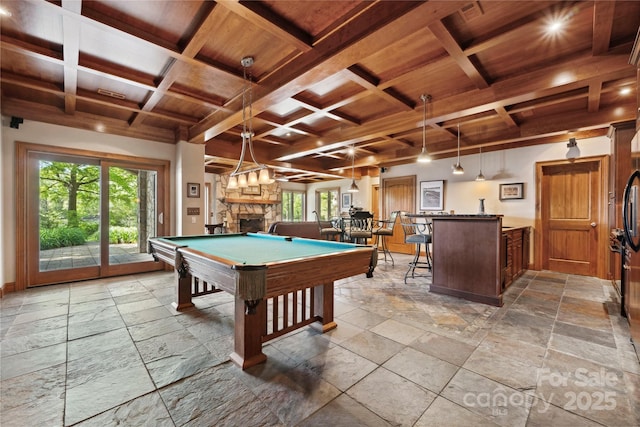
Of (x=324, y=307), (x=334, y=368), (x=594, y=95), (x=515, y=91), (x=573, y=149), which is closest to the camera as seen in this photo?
(x=334, y=368)

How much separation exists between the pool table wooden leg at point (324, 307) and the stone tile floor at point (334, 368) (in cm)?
9

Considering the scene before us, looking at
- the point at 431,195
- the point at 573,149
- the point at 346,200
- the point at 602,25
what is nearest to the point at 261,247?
Result: the point at 602,25

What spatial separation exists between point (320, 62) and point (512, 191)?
16.5ft

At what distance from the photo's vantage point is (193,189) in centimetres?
496

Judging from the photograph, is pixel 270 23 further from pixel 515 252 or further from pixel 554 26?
pixel 515 252

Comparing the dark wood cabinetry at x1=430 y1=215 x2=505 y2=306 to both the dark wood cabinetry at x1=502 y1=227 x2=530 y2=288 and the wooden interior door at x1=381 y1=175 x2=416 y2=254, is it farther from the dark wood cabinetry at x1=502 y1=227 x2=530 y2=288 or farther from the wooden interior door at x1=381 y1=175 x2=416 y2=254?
the wooden interior door at x1=381 y1=175 x2=416 y2=254

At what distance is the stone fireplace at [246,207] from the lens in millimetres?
9203

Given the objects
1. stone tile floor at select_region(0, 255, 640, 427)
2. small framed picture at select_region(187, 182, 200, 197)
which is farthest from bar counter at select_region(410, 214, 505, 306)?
small framed picture at select_region(187, 182, 200, 197)

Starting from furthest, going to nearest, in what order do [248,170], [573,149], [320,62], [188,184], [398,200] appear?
[398,200] < [188,184] < [573,149] < [248,170] < [320,62]

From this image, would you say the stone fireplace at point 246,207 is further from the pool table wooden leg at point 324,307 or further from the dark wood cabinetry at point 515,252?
the dark wood cabinetry at point 515,252

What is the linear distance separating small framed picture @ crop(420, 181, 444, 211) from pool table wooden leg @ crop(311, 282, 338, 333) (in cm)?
477

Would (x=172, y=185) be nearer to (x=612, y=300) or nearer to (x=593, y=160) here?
(x=612, y=300)

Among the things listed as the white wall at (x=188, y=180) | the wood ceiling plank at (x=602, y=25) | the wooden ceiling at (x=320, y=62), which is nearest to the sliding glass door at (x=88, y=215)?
the white wall at (x=188, y=180)

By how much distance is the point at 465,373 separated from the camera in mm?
1891
